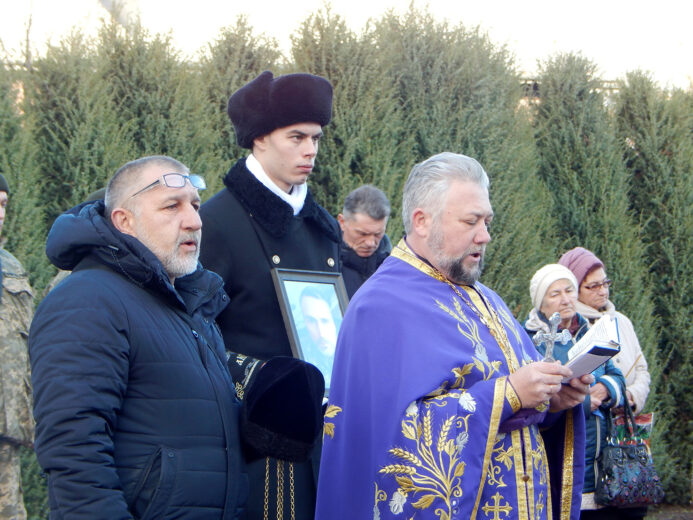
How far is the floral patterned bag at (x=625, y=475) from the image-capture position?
4.92 meters

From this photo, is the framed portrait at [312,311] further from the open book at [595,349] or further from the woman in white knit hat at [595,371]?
the woman in white knit hat at [595,371]

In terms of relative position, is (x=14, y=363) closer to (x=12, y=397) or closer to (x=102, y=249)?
(x=12, y=397)

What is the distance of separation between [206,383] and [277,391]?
270 millimetres

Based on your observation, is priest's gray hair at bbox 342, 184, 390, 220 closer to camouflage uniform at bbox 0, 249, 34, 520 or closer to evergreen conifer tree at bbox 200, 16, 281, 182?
camouflage uniform at bbox 0, 249, 34, 520

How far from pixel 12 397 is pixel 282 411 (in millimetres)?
1925

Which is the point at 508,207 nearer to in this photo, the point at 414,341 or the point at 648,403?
the point at 648,403

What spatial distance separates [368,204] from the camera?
18.9ft

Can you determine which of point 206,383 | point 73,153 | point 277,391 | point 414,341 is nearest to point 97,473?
point 206,383

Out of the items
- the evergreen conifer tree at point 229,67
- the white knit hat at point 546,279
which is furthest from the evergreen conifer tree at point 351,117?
the white knit hat at point 546,279

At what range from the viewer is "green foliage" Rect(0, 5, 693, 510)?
6.85 m

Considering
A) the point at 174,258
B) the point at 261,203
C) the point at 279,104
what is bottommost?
the point at 174,258

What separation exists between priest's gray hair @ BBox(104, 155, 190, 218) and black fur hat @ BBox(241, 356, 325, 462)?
2.30 feet

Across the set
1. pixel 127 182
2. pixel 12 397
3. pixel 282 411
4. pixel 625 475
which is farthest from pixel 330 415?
pixel 625 475

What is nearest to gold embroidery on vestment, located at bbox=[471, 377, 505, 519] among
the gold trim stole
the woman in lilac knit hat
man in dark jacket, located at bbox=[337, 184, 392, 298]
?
the gold trim stole
